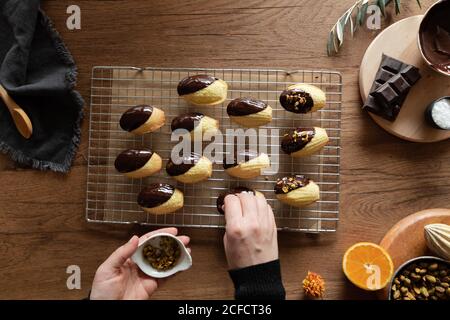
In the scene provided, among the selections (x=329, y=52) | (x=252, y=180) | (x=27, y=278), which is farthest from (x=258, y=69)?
(x=27, y=278)

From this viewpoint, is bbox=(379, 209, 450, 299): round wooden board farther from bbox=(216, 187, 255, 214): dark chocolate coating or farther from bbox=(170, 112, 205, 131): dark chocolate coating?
bbox=(170, 112, 205, 131): dark chocolate coating

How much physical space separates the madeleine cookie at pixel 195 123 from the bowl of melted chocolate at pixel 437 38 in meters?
0.78

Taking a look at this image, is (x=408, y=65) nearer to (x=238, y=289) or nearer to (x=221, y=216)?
(x=221, y=216)

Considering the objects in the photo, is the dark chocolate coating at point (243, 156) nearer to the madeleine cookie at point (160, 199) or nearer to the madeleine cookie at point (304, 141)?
the madeleine cookie at point (304, 141)

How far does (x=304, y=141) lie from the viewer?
1569 mm

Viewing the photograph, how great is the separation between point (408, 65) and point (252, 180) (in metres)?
0.69

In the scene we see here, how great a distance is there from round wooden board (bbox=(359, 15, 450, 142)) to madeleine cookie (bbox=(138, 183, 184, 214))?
78 centimetres

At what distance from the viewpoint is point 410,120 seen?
63.6 inches

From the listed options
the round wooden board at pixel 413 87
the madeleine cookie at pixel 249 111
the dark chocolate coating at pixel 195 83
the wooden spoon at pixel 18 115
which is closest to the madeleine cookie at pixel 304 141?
the madeleine cookie at pixel 249 111

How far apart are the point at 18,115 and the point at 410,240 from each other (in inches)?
59.0

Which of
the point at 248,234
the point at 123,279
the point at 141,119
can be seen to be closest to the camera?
the point at 248,234

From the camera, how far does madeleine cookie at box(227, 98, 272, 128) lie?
5.18ft

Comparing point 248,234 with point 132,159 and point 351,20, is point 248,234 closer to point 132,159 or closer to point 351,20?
point 132,159

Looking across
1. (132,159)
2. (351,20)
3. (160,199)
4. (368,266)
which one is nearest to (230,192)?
(160,199)
